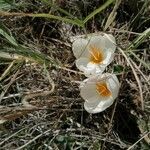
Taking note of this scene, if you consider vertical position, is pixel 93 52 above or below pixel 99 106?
above

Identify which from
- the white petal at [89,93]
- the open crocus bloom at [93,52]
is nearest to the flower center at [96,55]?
the open crocus bloom at [93,52]

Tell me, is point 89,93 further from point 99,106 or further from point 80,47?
point 80,47

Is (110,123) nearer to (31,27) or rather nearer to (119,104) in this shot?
(119,104)

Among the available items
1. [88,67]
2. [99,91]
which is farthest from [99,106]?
[88,67]

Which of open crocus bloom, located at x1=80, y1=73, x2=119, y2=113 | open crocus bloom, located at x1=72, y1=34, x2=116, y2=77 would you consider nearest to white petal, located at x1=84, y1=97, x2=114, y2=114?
open crocus bloom, located at x1=80, y1=73, x2=119, y2=113

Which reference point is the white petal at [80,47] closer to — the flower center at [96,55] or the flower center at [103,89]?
the flower center at [96,55]

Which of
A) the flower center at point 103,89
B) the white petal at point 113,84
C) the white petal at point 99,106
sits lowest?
the white petal at point 99,106

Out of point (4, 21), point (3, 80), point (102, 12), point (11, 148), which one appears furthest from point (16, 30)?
point (11, 148)
